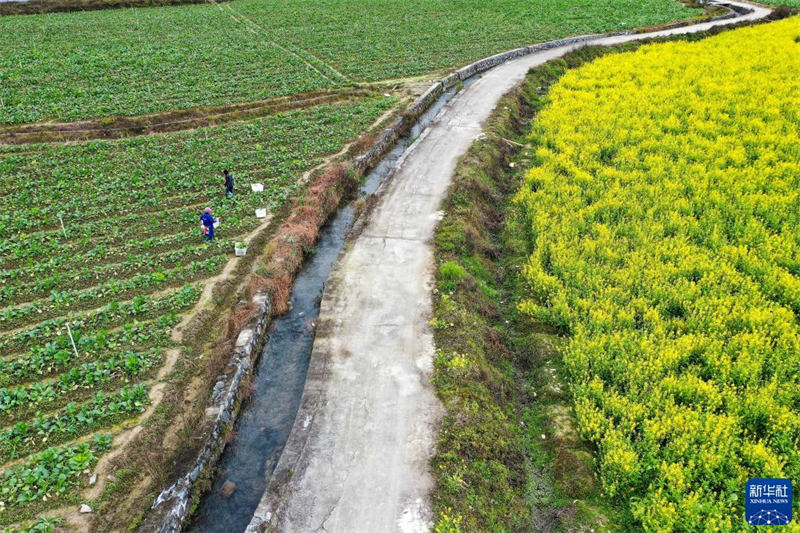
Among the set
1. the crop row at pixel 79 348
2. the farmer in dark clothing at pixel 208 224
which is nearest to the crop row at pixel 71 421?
the crop row at pixel 79 348

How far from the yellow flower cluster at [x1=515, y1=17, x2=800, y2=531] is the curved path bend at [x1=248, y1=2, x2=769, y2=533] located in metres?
4.02

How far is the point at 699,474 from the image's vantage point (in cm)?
1168

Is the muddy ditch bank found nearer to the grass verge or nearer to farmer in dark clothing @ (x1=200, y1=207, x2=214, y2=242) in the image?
farmer in dark clothing @ (x1=200, y1=207, x2=214, y2=242)

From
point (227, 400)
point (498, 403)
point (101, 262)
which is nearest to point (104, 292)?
point (101, 262)

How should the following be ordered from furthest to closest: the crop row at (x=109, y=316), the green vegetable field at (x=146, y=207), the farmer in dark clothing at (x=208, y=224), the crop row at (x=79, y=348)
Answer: the farmer in dark clothing at (x=208, y=224)
the crop row at (x=109, y=316)
the crop row at (x=79, y=348)
the green vegetable field at (x=146, y=207)

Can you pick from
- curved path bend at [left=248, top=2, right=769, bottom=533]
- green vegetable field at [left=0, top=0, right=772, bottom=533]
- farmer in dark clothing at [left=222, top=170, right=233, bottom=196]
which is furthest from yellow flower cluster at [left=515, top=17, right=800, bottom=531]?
farmer in dark clothing at [left=222, top=170, right=233, bottom=196]

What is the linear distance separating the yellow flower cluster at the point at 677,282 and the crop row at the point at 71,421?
1157cm

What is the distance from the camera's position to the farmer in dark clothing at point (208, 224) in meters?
20.5

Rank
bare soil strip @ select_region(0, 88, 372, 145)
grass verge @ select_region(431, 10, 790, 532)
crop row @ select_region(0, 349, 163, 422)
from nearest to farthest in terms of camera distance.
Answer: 1. grass verge @ select_region(431, 10, 790, 532)
2. crop row @ select_region(0, 349, 163, 422)
3. bare soil strip @ select_region(0, 88, 372, 145)

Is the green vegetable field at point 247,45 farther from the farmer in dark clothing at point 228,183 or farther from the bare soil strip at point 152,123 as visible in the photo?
A: the farmer in dark clothing at point 228,183

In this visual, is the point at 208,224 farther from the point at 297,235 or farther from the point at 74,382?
the point at 74,382

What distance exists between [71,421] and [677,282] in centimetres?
1770

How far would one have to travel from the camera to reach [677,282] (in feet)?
56.3

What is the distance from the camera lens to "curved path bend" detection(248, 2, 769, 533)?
11367mm
